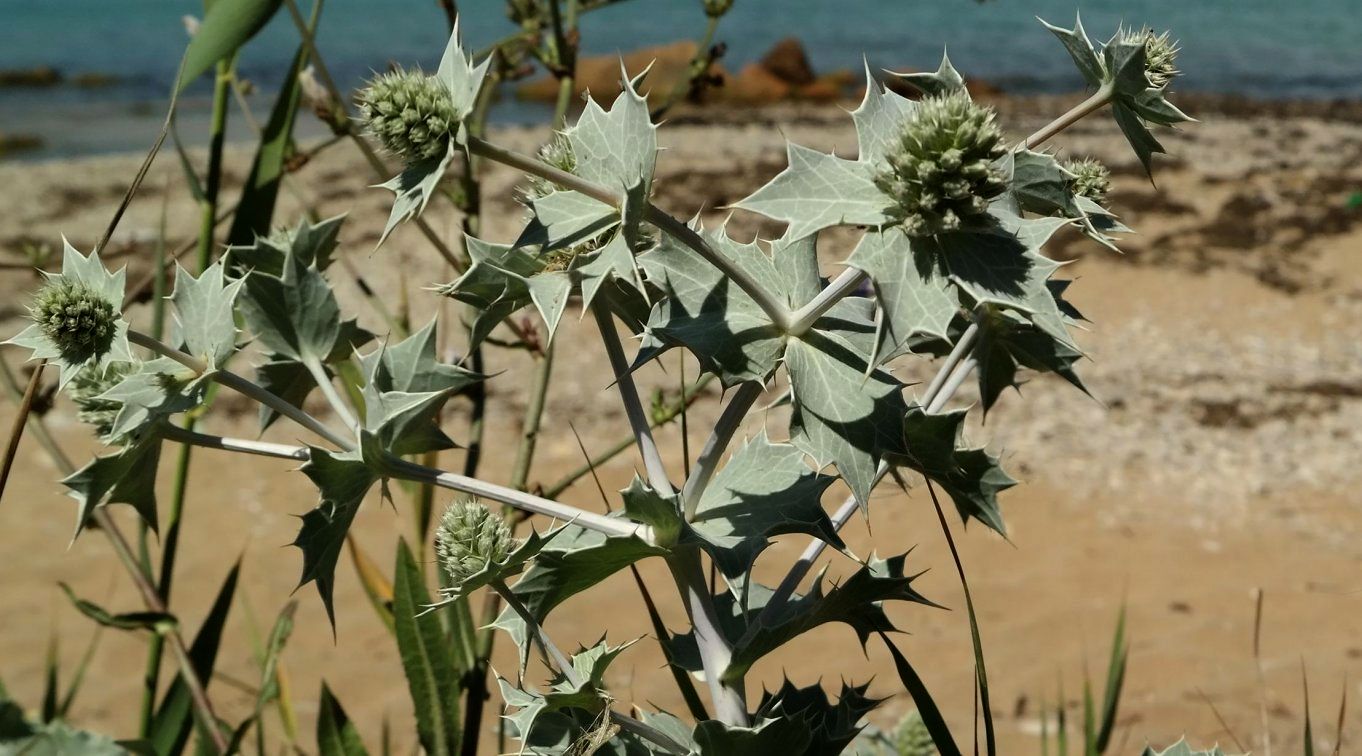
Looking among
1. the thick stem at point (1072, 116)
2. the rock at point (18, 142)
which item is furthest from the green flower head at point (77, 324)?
the rock at point (18, 142)

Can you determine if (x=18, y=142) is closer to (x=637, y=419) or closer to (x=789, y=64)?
(x=789, y=64)

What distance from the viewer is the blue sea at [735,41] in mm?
18484

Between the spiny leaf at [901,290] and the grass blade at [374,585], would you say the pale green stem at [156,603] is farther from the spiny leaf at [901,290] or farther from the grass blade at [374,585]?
the spiny leaf at [901,290]

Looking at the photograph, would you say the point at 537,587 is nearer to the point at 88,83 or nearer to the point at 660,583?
the point at 660,583

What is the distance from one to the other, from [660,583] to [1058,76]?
1810 cm

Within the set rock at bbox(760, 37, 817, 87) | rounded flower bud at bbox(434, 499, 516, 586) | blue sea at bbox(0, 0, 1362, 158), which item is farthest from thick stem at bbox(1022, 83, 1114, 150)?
rock at bbox(760, 37, 817, 87)

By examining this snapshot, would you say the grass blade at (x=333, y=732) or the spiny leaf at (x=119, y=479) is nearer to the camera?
the spiny leaf at (x=119, y=479)

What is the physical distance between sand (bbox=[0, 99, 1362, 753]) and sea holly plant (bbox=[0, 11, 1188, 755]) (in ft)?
2.73

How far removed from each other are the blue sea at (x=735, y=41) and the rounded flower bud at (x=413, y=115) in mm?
15514

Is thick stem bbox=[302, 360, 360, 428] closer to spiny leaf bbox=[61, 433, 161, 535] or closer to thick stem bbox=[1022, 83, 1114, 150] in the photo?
spiny leaf bbox=[61, 433, 161, 535]

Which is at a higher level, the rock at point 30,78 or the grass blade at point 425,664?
the rock at point 30,78

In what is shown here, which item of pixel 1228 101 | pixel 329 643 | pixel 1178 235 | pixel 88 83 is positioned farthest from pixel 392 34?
pixel 329 643

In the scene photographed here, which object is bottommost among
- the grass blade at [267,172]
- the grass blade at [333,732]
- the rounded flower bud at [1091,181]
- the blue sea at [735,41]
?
the grass blade at [333,732]

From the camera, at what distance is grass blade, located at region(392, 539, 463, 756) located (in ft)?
4.60
